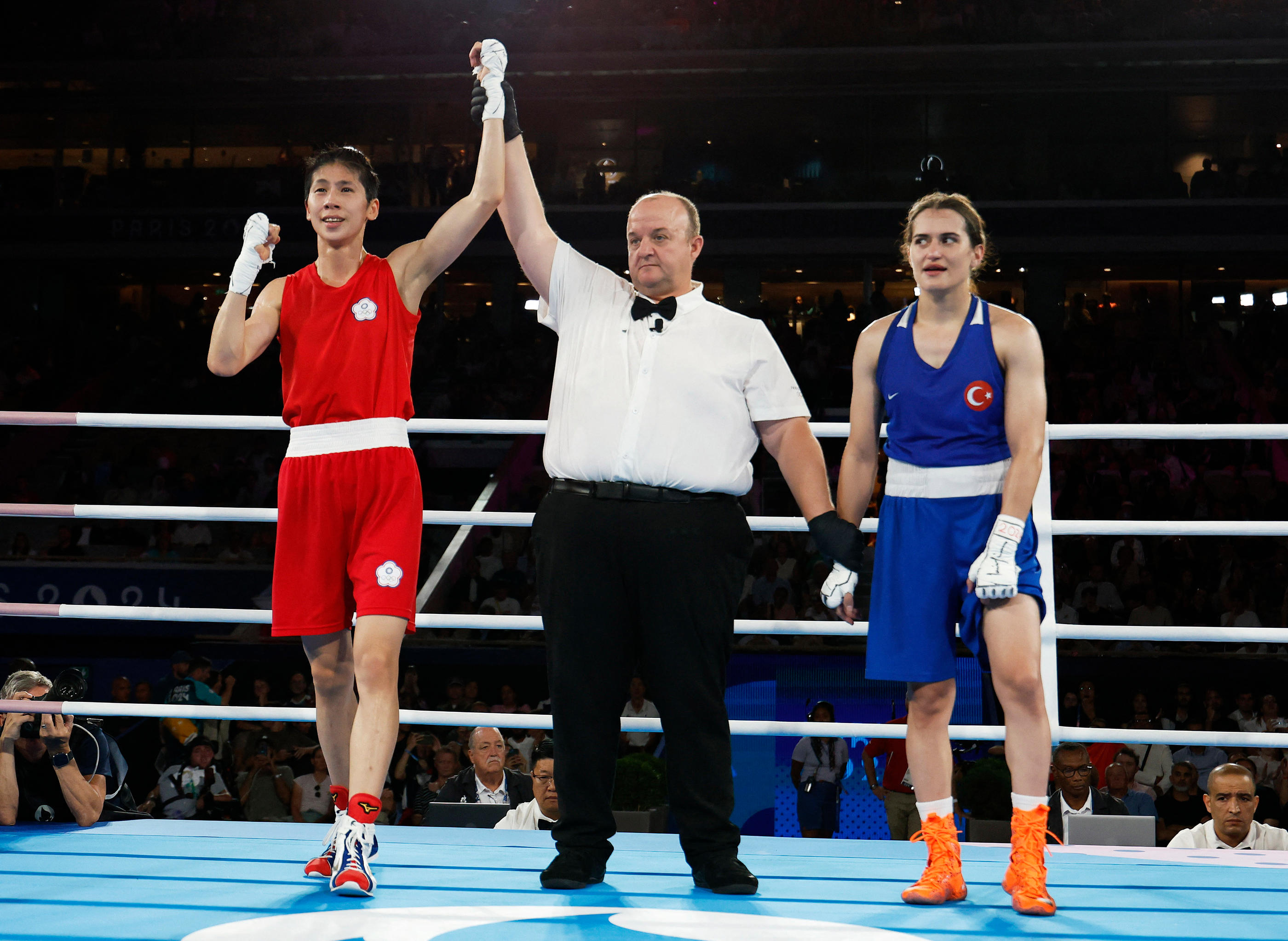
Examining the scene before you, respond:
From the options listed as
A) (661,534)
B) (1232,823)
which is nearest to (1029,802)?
(661,534)

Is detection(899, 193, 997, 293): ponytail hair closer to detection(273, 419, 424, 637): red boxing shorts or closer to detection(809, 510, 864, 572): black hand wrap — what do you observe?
detection(809, 510, 864, 572): black hand wrap

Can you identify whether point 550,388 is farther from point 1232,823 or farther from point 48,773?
point 48,773

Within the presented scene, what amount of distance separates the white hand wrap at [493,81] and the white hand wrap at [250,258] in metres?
0.55

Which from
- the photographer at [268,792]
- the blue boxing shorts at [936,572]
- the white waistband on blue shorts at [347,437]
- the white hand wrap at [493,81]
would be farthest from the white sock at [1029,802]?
the photographer at [268,792]

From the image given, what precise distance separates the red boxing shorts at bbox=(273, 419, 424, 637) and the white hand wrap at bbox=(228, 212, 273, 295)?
1.16 ft

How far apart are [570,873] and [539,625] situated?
0.62 meters

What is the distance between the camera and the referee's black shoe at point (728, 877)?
236 cm

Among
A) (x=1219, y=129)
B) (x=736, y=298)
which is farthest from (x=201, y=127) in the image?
(x=1219, y=129)

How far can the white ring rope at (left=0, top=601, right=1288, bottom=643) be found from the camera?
2863mm

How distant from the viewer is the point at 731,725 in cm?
267

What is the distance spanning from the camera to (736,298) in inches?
684

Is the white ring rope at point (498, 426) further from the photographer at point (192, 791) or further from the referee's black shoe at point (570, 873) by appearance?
the photographer at point (192, 791)

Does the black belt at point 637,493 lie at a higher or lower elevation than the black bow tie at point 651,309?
lower

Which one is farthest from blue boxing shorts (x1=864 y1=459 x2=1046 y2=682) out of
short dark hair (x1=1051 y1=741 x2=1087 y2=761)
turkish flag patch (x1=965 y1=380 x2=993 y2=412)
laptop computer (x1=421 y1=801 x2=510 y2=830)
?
short dark hair (x1=1051 y1=741 x2=1087 y2=761)
